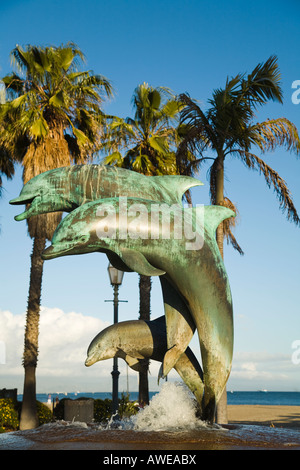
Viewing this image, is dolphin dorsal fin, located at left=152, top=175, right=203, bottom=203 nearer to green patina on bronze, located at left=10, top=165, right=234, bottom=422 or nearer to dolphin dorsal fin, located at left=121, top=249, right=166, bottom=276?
green patina on bronze, located at left=10, top=165, right=234, bottom=422

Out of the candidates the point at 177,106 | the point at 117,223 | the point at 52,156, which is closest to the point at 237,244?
the point at 177,106

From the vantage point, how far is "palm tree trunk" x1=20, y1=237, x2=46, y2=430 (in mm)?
15258

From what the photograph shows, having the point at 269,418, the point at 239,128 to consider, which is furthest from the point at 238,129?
the point at 269,418

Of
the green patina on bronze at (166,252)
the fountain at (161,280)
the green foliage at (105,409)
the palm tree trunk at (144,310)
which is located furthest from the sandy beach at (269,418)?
the green patina on bronze at (166,252)

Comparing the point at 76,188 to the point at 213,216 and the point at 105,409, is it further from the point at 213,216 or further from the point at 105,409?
the point at 105,409

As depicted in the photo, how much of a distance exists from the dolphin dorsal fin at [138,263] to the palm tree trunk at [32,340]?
395 inches

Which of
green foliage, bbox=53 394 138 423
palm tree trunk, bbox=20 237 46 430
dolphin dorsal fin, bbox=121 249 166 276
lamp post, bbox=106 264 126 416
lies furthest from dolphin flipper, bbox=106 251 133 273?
palm tree trunk, bbox=20 237 46 430

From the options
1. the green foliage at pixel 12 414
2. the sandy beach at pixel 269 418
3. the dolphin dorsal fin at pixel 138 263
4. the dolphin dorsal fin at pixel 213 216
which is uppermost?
the dolphin dorsal fin at pixel 213 216

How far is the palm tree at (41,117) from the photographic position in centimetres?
1656

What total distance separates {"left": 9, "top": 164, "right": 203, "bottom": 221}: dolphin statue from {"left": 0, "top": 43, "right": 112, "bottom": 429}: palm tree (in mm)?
9417

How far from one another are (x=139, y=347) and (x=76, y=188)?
2465 millimetres

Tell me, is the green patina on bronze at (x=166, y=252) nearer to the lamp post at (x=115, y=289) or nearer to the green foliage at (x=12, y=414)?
the lamp post at (x=115, y=289)

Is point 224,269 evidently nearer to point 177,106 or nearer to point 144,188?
point 144,188
